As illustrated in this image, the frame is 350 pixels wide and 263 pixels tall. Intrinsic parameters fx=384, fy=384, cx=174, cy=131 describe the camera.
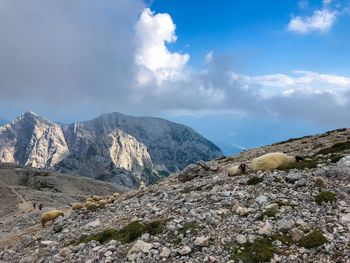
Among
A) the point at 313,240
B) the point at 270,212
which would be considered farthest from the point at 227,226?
the point at 313,240

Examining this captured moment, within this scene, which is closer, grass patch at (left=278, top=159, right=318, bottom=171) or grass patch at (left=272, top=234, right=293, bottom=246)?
grass patch at (left=272, top=234, right=293, bottom=246)

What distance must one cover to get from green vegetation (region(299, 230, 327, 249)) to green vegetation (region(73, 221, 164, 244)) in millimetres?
6976

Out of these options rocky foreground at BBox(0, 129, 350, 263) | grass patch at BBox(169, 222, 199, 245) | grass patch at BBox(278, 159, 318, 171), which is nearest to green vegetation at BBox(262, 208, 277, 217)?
rocky foreground at BBox(0, 129, 350, 263)

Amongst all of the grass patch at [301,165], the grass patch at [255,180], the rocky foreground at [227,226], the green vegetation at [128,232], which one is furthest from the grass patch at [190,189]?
the green vegetation at [128,232]

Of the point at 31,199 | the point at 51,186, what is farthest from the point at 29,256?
the point at 51,186

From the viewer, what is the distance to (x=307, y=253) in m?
15.7

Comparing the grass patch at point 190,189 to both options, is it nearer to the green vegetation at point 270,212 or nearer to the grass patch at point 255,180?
the grass patch at point 255,180

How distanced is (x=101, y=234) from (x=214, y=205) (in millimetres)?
6553

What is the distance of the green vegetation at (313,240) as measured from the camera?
1598cm

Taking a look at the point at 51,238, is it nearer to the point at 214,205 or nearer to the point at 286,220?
the point at 214,205

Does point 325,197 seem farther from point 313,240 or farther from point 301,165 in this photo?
point 301,165

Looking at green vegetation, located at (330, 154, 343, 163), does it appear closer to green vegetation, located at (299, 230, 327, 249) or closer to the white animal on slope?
the white animal on slope

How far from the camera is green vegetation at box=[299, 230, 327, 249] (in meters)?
16.0

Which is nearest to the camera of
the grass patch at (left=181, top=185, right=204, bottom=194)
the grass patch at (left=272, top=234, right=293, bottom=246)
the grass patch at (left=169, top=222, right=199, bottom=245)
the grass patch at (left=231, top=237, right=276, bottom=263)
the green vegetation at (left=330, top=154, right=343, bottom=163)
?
the grass patch at (left=231, top=237, right=276, bottom=263)
